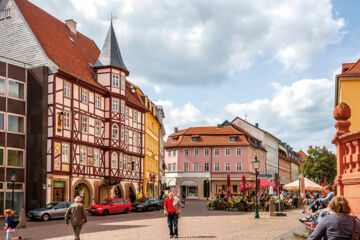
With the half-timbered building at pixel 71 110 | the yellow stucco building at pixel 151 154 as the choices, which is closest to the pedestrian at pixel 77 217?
Result: the half-timbered building at pixel 71 110

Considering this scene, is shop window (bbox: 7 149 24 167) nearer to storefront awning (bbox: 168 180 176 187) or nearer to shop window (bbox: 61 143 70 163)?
shop window (bbox: 61 143 70 163)

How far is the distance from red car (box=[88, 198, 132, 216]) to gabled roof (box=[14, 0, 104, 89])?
34.3 feet

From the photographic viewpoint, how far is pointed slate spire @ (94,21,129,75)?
45125 mm

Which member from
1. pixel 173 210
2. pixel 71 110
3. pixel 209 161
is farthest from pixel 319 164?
pixel 173 210

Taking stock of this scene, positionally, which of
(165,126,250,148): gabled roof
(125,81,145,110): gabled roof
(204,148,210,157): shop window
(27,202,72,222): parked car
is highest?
(125,81,145,110): gabled roof

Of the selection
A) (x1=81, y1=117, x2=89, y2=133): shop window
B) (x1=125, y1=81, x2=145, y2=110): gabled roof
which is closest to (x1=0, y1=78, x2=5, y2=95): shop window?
(x1=81, y1=117, x2=89, y2=133): shop window

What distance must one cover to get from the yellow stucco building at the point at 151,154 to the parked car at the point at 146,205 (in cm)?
965

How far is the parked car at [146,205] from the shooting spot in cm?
4209

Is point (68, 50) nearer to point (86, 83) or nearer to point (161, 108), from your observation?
point (86, 83)

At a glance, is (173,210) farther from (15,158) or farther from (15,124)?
(15,124)

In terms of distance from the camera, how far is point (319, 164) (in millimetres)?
70875

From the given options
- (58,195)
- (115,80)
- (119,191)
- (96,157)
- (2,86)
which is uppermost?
(115,80)

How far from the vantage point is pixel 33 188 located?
3584 cm

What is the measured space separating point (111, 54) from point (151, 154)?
1772 cm
